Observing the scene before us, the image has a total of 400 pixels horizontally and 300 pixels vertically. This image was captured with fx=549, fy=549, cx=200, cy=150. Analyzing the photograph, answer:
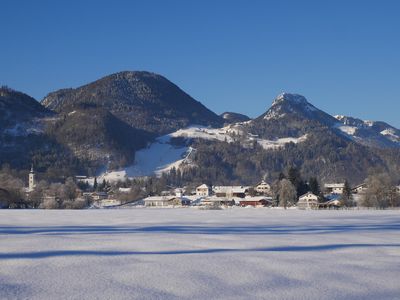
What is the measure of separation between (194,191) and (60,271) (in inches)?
6870

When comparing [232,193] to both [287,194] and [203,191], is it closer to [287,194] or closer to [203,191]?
[203,191]

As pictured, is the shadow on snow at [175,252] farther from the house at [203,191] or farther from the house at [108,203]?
the house at [203,191]

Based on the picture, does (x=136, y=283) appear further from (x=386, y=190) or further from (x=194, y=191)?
(x=194, y=191)

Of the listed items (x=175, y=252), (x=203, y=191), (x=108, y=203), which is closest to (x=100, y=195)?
(x=108, y=203)

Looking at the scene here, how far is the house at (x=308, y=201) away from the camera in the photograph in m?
101

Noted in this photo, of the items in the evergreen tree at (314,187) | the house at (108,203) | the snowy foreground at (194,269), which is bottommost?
the snowy foreground at (194,269)

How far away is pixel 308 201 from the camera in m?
103

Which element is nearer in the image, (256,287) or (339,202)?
(256,287)

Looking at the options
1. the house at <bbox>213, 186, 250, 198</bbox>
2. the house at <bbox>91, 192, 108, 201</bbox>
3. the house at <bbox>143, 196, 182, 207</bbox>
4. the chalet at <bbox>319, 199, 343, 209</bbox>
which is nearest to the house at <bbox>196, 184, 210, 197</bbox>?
the house at <bbox>213, 186, 250, 198</bbox>

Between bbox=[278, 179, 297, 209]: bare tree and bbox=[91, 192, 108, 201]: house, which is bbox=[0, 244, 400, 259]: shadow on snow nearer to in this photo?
bbox=[278, 179, 297, 209]: bare tree

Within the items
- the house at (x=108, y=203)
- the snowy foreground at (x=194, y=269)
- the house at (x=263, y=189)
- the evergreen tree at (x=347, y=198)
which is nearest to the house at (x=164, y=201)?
the house at (x=108, y=203)

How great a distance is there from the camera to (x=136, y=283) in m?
13.9

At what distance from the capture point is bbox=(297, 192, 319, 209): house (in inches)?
3993

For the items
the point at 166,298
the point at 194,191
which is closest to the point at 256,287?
the point at 166,298
